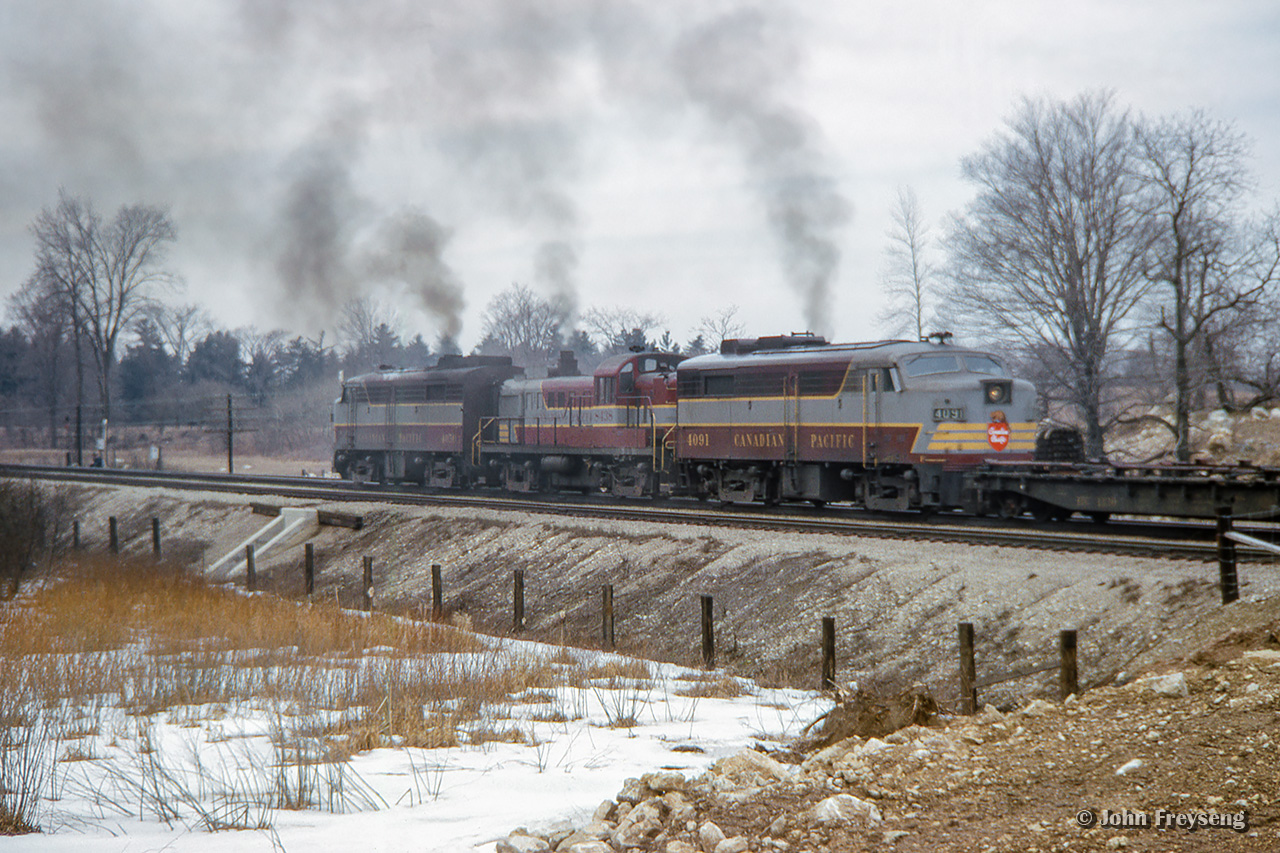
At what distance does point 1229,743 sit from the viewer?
5.40 metres

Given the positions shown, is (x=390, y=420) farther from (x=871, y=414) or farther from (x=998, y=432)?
(x=998, y=432)

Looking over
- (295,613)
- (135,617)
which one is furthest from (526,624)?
(135,617)

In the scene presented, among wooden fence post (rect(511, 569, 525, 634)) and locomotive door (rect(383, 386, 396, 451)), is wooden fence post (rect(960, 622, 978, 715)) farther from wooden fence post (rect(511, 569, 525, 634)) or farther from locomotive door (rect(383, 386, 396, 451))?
locomotive door (rect(383, 386, 396, 451))

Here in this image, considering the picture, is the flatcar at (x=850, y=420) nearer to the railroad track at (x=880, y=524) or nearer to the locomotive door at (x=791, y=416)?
the locomotive door at (x=791, y=416)

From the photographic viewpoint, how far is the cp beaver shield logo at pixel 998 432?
1930 cm

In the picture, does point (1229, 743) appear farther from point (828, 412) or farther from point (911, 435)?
point (828, 412)

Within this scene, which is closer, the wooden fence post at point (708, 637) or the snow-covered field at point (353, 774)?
the snow-covered field at point (353, 774)

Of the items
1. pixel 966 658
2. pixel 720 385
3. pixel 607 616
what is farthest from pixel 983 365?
pixel 966 658

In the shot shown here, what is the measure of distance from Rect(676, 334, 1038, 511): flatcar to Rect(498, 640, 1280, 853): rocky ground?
12.6m

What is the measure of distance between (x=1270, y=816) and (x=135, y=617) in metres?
15.6

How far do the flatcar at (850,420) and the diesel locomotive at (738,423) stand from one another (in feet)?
0.10

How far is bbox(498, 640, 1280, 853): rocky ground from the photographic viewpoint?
182 inches

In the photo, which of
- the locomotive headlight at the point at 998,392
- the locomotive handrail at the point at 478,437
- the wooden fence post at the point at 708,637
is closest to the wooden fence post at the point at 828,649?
the wooden fence post at the point at 708,637

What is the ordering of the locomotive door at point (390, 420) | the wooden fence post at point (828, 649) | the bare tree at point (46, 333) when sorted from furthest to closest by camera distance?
1. the bare tree at point (46, 333)
2. the locomotive door at point (390, 420)
3. the wooden fence post at point (828, 649)
